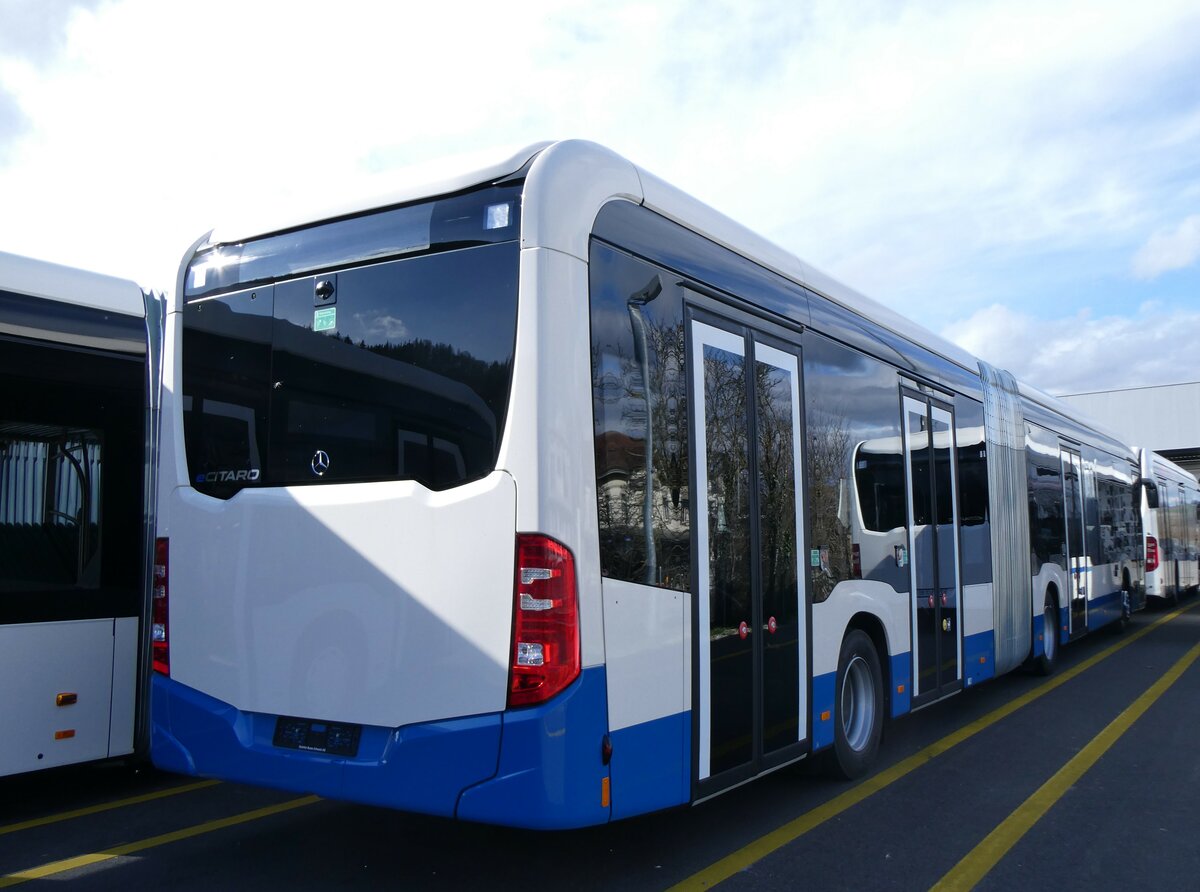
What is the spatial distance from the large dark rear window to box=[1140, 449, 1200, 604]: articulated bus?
1610 cm

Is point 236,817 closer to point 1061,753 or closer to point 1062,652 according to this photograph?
point 1061,753

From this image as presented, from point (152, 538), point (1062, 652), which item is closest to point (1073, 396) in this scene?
point (1062, 652)

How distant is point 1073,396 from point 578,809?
60423mm

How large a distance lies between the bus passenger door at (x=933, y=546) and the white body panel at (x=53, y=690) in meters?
5.30

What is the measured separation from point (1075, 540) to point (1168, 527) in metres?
9.20

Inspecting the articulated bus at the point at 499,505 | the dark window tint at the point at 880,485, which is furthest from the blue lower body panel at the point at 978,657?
the articulated bus at the point at 499,505

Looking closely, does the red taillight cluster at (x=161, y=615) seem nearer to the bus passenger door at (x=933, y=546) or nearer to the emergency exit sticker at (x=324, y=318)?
the emergency exit sticker at (x=324, y=318)

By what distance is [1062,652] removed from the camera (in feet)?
45.4

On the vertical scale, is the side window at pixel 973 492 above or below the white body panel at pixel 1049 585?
above

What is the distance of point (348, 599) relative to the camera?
4227 millimetres

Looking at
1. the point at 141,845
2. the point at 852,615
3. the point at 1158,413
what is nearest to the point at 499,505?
the point at 141,845

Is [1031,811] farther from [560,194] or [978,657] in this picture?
[560,194]

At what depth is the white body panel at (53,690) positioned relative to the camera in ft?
18.1

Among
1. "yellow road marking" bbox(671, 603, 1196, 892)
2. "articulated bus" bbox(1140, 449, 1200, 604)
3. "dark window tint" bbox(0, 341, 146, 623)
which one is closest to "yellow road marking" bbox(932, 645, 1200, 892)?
"yellow road marking" bbox(671, 603, 1196, 892)
